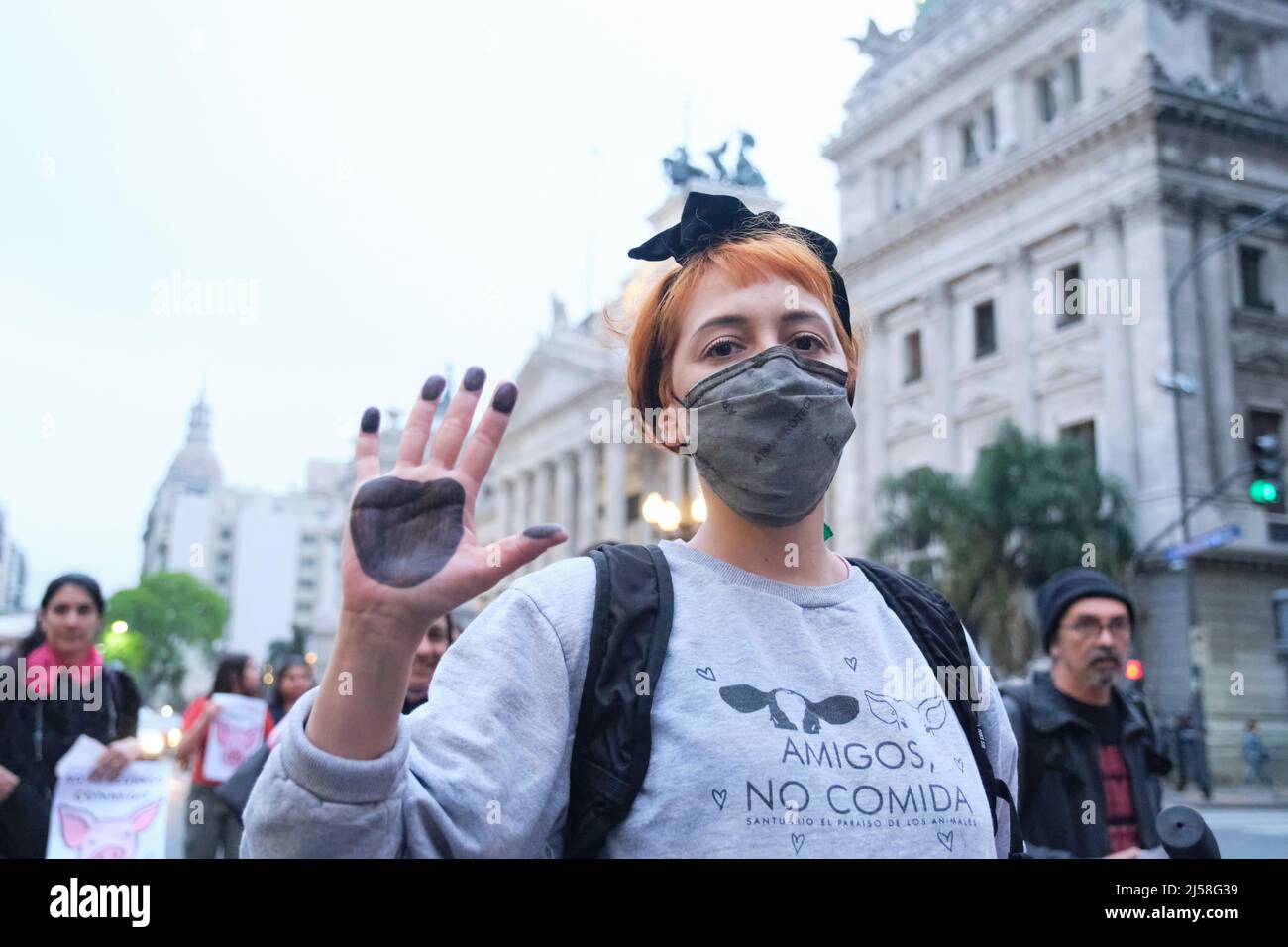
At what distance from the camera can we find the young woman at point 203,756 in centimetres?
754

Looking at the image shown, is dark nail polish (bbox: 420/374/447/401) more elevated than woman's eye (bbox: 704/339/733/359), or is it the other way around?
woman's eye (bbox: 704/339/733/359)

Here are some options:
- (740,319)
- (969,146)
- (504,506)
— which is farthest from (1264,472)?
(504,506)

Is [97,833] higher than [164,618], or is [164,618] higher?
[164,618]

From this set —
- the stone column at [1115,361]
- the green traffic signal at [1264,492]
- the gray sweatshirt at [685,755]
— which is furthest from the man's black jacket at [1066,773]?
the stone column at [1115,361]

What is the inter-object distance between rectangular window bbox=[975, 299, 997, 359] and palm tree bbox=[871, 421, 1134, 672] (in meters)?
7.76

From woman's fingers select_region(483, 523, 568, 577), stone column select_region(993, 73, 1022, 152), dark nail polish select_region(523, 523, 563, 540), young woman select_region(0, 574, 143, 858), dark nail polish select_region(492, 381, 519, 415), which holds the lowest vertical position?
young woman select_region(0, 574, 143, 858)

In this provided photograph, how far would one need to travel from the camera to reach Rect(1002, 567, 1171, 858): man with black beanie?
14.2 feet

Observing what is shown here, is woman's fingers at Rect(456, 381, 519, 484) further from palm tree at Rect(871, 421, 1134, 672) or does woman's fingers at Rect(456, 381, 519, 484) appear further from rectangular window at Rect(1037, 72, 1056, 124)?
rectangular window at Rect(1037, 72, 1056, 124)

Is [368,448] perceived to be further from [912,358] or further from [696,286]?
[912,358]

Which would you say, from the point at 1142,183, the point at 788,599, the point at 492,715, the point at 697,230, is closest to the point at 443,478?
the point at 492,715

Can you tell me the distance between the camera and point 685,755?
171 centimetres

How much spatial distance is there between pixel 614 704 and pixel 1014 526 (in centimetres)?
2583

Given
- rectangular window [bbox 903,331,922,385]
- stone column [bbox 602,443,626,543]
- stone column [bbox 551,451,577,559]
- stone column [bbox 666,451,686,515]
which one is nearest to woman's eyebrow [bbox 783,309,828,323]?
rectangular window [bbox 903,331,922,385]
